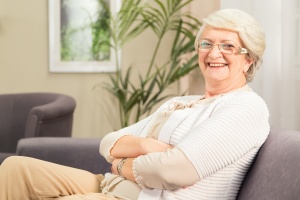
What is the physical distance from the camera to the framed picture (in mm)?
6281

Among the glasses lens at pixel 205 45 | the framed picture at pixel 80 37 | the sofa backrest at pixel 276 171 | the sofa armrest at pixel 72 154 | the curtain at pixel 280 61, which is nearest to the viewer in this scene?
the sofa backrest at pixel 276 171

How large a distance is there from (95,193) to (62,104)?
2.12 m

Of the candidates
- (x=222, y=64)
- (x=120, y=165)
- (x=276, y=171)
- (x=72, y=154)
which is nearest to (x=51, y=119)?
(x=72, y=154)

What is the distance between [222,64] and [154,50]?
3.51 metres

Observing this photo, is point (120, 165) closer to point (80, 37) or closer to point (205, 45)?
point (205, 45)

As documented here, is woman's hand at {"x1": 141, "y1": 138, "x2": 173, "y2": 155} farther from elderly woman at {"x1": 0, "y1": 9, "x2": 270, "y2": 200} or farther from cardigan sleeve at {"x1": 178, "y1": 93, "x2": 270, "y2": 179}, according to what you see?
cardigan sleeve at {"x1": 178, "y1": 93, "x2": 270, "y2": 179}

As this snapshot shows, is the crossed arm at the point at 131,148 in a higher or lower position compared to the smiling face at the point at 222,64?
lower

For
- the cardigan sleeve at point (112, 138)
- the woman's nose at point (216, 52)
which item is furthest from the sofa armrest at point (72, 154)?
the woman's nose at point (216, 52)

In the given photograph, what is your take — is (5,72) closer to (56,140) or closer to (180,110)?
(56,140)

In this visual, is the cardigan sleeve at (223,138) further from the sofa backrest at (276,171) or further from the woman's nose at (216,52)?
the woman's nose at (216,52)

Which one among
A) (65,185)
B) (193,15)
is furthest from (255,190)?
(193,15)

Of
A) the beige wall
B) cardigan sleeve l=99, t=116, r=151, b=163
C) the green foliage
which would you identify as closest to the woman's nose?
cardigan sleeve l=99, t=116, r=151, b=163

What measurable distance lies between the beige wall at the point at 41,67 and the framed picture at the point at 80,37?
0.26 feet

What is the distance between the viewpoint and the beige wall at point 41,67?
20.6 feet
